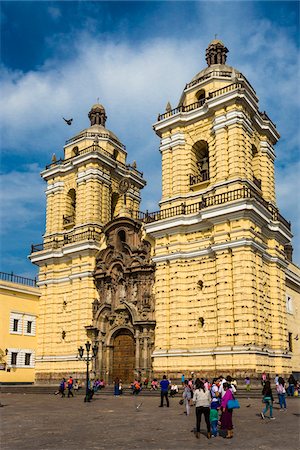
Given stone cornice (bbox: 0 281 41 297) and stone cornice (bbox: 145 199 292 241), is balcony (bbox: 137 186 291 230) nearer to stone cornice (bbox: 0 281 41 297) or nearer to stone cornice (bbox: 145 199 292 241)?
stone cornice (bbox: 145 199 292 241)

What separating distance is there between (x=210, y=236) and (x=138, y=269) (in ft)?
21.5

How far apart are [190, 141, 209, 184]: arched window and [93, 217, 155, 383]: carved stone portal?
574 cm

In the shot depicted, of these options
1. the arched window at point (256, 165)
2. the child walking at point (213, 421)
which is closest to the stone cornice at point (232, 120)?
the arched window at point (256, 165)

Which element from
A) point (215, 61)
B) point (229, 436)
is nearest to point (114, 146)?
point (215, 61)

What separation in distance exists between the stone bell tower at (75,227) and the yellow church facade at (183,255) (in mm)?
112

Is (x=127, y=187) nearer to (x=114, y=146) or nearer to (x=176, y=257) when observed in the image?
(x=114, y=146)

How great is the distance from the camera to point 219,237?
29.7 m

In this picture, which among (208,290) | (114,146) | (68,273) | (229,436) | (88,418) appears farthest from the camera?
(114,146)

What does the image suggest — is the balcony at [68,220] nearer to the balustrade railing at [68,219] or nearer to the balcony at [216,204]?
the balustrade railing at [68,219]

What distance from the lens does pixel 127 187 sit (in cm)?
4150

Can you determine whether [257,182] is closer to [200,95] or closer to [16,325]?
[200,95]

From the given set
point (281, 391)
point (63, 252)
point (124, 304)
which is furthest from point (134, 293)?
point (281, 391)

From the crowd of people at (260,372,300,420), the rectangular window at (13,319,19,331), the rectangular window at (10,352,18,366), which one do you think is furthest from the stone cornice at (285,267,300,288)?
the rectangular window at (10,352,18,366)

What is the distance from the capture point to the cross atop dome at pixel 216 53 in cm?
3750
